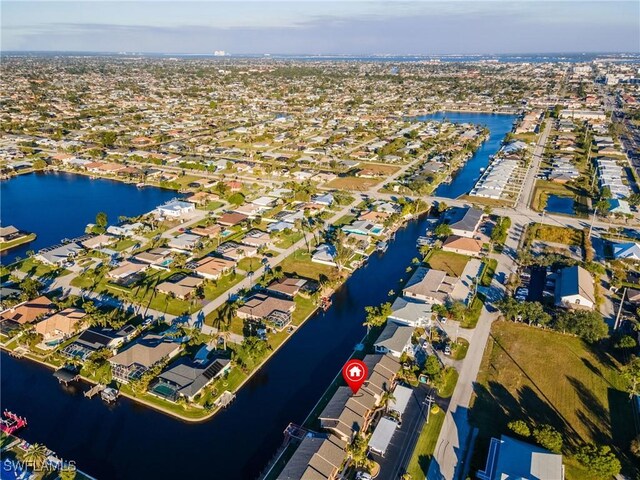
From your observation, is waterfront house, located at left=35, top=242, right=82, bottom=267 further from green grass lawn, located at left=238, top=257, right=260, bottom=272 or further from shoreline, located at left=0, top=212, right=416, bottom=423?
green grass lawn, located at left=238, top=257, right=260, bottom=272

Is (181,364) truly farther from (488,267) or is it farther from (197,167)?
(197,167)

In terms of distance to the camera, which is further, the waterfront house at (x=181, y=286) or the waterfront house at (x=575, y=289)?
the waterfront house at (x=181, y=286)

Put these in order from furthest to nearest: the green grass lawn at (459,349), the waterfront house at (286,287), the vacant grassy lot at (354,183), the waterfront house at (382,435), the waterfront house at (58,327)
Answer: the vacant grassy lot at (354,183) → the waterfront house at (286,287) → the waterfront house at (58,327) → the green grass lawn at (459,349) → the waterfront house at (382,435)

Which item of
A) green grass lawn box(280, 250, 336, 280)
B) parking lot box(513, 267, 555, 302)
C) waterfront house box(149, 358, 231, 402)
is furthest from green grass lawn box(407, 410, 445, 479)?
green grass lawn box(280, 250, 336, 280)

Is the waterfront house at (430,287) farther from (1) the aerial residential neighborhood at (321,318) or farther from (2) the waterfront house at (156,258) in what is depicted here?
(2) the waterfront house at (156,258)

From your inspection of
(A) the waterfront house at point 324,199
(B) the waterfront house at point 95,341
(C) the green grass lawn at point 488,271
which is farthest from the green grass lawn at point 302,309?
(A) the waterfront house at point 324,199

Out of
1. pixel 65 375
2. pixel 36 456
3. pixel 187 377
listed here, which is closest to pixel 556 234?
pixel 187 377

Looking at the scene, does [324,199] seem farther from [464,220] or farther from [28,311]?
[28,311]
